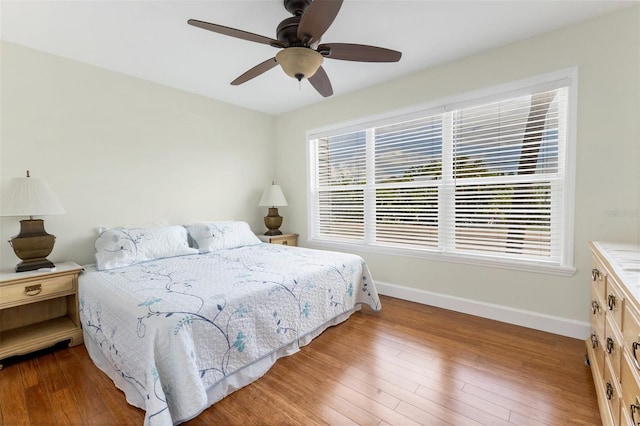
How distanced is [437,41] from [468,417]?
2.67 meters

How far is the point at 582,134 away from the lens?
7.20 ft

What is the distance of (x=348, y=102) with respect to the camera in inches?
140

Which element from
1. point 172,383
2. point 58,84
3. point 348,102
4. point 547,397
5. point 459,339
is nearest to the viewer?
point 172,383

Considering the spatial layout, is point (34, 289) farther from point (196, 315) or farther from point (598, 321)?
point (598, 321)

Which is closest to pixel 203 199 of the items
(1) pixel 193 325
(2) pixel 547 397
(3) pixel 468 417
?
(1) pixel 193 325

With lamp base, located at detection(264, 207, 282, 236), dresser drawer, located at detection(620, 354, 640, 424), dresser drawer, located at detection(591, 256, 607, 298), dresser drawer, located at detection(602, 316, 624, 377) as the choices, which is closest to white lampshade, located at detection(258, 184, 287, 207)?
lamp base, located at detection(264, 207, 282, 236)

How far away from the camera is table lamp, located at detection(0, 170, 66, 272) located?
6.84ft

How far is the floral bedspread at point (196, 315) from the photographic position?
55.5 inches

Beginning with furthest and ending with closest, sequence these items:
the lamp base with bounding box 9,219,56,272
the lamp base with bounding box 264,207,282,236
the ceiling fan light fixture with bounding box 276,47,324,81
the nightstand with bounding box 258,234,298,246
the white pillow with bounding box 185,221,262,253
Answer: the lamp base with bounding box 264,207,282,236 → the nightstand with bounding box 258,234,298,246 → the white pillow with bounding box 185,221,262,253 → the lamp base with bounding box 9,219,56,272 → the ceiling fan light fixture with bounding box 276,47,324,81

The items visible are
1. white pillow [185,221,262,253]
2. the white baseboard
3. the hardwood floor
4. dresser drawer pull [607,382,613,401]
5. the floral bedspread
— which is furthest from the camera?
white pillow [185,221,262,253]

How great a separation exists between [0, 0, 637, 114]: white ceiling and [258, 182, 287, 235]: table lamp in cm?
154

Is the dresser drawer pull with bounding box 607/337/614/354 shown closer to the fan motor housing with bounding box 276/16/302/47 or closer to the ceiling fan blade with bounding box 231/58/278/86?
the fan motor housing with bounding box 276/16/302/47

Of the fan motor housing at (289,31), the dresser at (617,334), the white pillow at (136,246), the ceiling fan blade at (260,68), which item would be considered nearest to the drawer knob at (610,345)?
the dresser at (617,334)

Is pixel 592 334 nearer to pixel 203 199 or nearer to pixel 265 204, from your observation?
pixel 265 204
